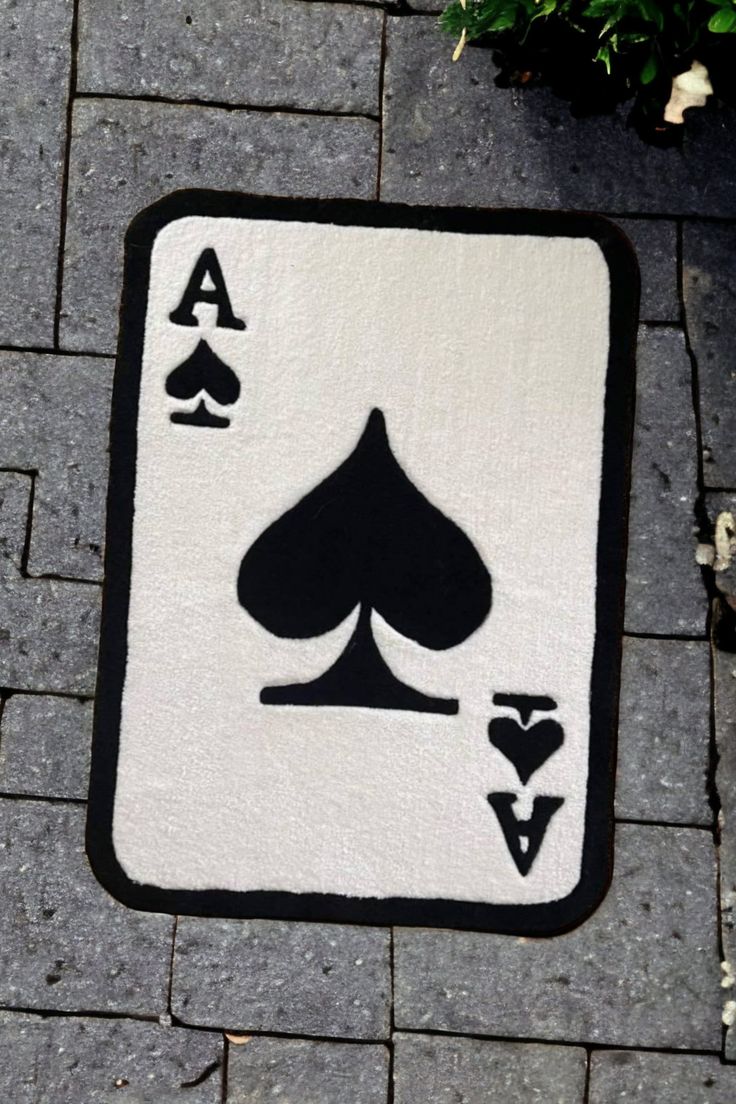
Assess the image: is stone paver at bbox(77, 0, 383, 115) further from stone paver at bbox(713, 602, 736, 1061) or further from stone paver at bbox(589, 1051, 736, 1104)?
stone paver at bbox(589, 1051, 736, 1104)

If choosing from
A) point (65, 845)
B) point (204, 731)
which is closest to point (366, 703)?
point (204, 731)

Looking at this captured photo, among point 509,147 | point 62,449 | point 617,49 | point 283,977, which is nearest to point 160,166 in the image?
point 62,449

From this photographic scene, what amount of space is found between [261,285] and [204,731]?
918mm

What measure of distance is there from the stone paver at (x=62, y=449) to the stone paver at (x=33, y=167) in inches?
3.3

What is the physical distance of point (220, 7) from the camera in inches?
72.9

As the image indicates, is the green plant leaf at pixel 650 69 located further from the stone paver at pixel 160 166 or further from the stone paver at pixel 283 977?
the stone paver at pixel 283 977

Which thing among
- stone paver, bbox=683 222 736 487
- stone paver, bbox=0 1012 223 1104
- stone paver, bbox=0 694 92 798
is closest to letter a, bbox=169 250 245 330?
stone paver, bbox=0 694 92 798

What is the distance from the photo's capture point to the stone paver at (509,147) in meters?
1.85

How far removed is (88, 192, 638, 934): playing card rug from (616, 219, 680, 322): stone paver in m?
0.04

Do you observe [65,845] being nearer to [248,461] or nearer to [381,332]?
[248,461]

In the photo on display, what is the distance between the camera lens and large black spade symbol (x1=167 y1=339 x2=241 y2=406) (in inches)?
72.9

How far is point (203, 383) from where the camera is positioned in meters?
1.85

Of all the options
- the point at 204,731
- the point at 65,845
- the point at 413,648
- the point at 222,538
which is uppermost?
the point at 222,538

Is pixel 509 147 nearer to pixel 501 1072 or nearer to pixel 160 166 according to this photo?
pixel 160 166
